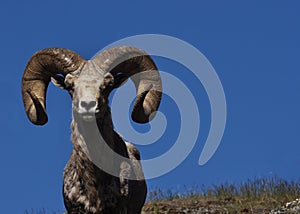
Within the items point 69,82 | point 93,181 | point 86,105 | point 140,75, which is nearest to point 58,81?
point 69,82

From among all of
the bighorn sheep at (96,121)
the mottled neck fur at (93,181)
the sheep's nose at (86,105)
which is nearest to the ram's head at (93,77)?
the bighorn sheep at (96,121)

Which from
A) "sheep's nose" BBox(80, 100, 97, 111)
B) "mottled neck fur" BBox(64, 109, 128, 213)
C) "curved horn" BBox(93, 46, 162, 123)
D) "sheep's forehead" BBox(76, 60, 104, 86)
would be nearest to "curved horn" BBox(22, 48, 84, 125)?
"sheep's forehead" BBox(76, 60, 104, 86)

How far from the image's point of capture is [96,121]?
13.3 m

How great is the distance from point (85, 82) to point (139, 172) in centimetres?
187

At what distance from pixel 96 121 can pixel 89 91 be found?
0.48 metres

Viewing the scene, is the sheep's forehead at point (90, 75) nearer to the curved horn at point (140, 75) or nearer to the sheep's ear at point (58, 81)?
the curved horn at point (140, 75)

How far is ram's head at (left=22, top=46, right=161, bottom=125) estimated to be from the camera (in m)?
13.4

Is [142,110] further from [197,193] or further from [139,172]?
[197,193]

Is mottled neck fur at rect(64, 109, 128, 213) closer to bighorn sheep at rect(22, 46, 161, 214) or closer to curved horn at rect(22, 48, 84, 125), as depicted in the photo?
bighorn sheep at rect(22, 46, 161, 214)

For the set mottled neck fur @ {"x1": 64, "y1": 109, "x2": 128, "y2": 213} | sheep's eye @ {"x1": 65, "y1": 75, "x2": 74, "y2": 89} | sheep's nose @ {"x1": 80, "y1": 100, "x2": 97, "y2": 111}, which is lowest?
mottled neck fur @ {"x1": 64, "y1": 109, "x2": 128, "y2": 213}

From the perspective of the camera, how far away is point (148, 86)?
1494 cm

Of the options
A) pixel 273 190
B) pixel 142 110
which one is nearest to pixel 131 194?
pixel 142 110

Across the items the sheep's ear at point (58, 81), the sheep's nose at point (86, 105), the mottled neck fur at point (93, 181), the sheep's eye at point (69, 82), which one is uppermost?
the sheep's ear at point (58, 81)

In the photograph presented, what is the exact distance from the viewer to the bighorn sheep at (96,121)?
43.7 feet
